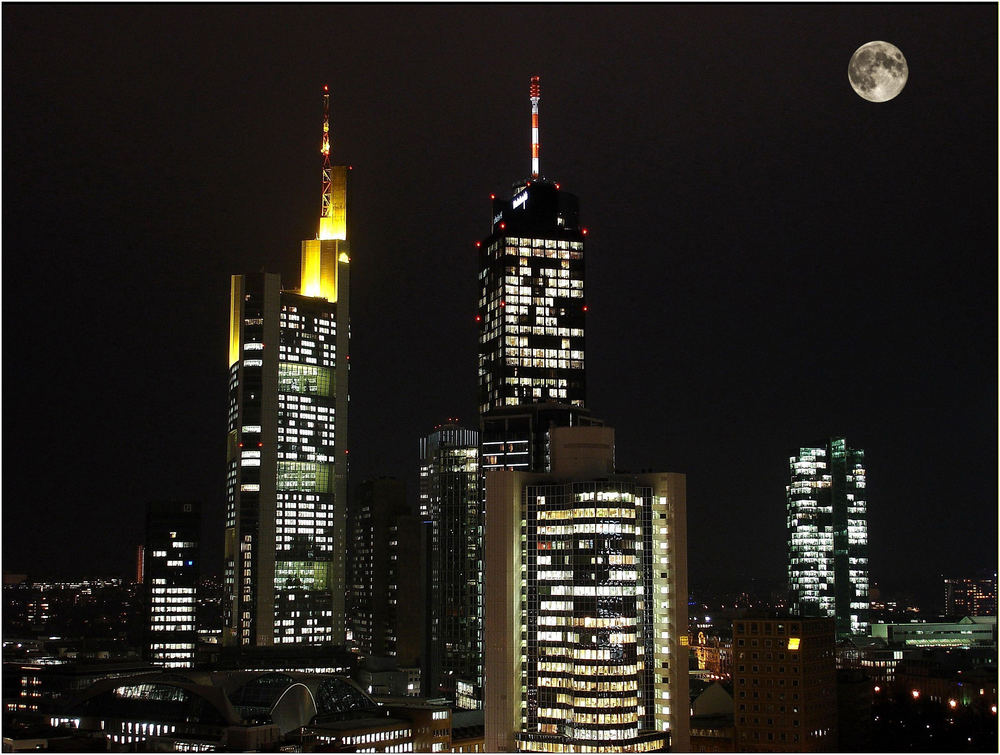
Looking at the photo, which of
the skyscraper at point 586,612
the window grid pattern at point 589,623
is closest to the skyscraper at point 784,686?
the skyscraper at point 586,612

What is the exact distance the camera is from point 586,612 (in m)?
136

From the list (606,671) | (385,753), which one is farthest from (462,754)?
(606,671)

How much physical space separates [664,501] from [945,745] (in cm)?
4546

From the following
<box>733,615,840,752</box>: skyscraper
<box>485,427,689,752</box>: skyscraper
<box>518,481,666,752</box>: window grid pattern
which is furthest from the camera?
<box>733,615,840,752</box>: skyscraper

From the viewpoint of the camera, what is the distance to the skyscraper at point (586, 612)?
13400 centimetres

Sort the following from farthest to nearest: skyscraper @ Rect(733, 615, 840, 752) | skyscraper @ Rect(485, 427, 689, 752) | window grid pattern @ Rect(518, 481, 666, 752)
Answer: skyscraper @ Rect(733, 615, 840, 752) → skyscraper @ Rect(485, 427, 689, 752) → window grid pattern @ Rect(518, 481, 666, 752)

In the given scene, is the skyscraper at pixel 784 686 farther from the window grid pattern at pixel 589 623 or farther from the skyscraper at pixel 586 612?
the window grid pattern at pixel 589 623

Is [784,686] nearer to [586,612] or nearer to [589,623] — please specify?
[589,623]

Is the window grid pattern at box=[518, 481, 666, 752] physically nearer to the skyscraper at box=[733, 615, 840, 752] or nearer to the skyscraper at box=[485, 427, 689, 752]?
the skyscraper at box=[485, 427, 689, 752]

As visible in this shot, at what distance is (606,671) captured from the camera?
5276 inches

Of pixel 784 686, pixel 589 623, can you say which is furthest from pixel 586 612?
pixel 784 686

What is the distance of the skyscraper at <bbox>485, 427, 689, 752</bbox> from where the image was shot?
13400cm

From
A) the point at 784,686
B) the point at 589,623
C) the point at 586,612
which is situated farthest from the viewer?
the point at 784,686

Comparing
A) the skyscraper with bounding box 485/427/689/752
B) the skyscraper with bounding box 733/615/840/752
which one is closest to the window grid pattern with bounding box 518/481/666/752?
the skyscraper with bounding box 485/427/689/752
